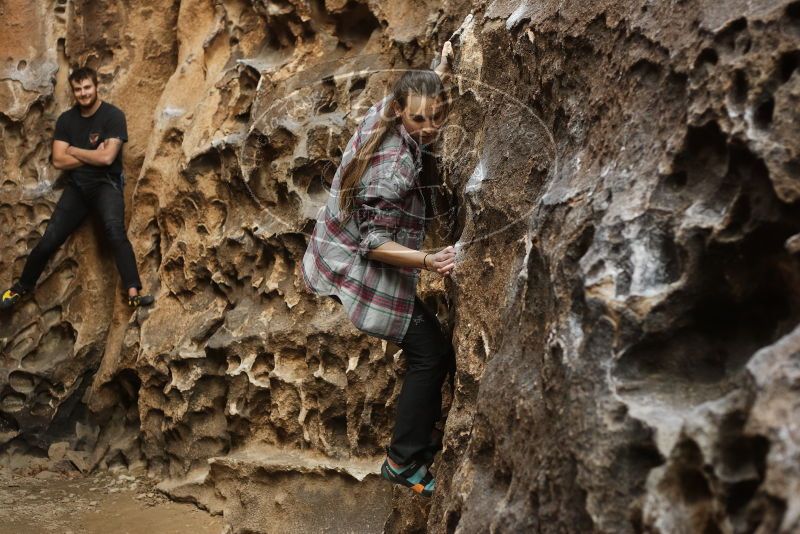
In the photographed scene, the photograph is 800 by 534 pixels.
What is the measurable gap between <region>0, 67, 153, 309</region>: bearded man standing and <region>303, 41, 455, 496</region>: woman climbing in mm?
2169

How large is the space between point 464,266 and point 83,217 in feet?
8.97

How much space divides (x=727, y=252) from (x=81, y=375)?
408cm

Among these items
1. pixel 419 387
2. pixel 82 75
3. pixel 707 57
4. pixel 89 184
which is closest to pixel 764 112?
pixel 707 57

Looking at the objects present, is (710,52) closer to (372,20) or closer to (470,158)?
(470,158)

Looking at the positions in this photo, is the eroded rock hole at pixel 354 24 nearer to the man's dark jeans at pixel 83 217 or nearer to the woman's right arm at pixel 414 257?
the man's dark jeans at pixel 83 217

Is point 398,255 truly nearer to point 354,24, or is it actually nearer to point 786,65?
point 786,65

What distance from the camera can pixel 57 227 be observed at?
196 inches

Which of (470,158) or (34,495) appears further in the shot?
(34,495)

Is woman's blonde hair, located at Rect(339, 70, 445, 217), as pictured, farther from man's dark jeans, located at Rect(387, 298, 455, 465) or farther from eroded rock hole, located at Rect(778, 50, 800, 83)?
eroded rock hole, located at Rect(778, 50, 800, 83)

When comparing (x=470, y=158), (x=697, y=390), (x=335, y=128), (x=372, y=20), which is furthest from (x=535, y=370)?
(x=372, y=20)

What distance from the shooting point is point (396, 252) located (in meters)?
2.73

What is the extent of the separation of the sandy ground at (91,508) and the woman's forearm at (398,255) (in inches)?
84.3

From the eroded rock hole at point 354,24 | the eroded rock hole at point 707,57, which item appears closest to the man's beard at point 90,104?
the eroded rock hole at point 354,24

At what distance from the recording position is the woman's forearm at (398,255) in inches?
107
